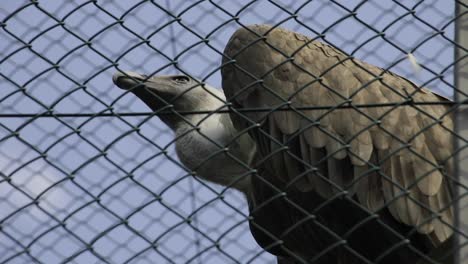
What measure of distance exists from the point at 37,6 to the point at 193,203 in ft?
2.61

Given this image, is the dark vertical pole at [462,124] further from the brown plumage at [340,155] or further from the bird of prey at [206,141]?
the bird of prey at [206,141]

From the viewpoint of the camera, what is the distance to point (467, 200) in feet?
11.0

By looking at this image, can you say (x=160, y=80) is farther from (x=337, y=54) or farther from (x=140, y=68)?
(x=140, y=68)

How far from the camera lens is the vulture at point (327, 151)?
450 centimetres

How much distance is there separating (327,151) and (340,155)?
5.5 inches

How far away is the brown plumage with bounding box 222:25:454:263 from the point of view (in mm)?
4508

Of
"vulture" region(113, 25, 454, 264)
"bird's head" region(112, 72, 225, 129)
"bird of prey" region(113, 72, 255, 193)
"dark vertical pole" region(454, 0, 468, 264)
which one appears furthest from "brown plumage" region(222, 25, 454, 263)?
"dark vertical pole" region(454, 0, 468, 264)

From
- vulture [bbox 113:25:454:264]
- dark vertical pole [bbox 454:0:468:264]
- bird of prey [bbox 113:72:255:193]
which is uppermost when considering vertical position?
dark vertical pole [bbox 454:0:468:264]

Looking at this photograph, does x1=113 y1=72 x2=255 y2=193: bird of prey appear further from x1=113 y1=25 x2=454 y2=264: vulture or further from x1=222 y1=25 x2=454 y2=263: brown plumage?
x1=222 y1=25 x2=454 y2=263: brown plumage

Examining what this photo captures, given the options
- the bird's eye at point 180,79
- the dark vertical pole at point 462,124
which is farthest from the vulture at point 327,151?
the dark vertical pole at point 462,124

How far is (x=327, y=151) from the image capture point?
4.72 meters

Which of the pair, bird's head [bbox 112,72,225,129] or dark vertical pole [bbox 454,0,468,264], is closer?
dark vertical pole [bbox 454,0,468,264]

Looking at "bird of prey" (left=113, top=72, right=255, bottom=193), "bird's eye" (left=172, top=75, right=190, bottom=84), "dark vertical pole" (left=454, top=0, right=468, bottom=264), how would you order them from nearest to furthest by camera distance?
"dark vertical pole" (left=454, top=0, right=468, bottom=264), "bird of prey" (left=113, top=72, right=255, bottom=193), "bird's eye" (left=172, top=75, right=190, bottom=84)

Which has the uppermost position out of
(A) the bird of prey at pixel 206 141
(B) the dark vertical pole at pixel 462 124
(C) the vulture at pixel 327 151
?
(B) the dark vertical pole at pixel 462 124
